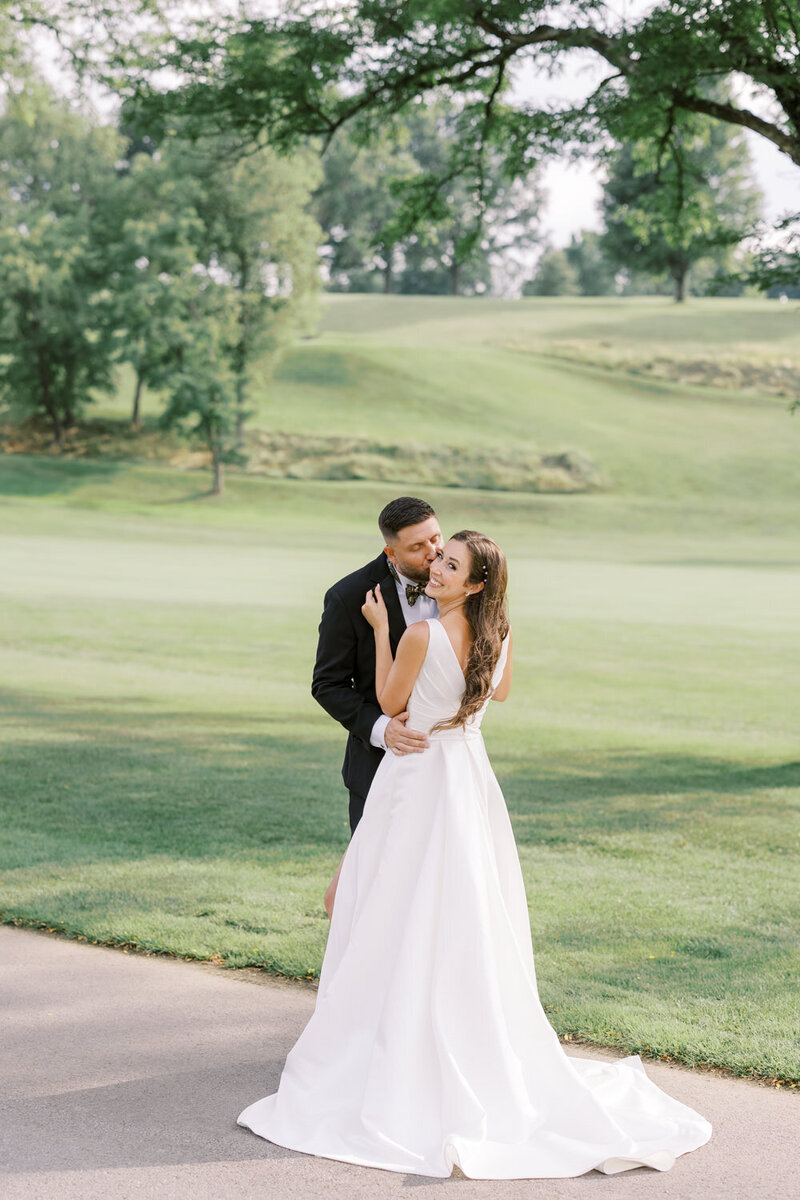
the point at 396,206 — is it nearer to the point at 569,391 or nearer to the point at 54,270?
the point at 569,391

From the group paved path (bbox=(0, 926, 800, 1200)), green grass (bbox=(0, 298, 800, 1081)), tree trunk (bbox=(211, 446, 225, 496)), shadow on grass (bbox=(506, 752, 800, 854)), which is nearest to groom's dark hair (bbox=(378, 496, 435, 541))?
paved path (bbox=(0, 926, 800, 1200))

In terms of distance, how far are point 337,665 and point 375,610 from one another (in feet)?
1.35

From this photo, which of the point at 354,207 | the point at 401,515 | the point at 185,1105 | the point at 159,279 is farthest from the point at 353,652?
the point at 354,207

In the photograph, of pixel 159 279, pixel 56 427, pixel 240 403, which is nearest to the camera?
pixel 159 279

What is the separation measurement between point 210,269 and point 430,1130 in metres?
59.3

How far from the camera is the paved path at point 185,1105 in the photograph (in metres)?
3.81

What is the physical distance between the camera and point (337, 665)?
16.0 ft

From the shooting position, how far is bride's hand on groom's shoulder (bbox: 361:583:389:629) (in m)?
4.54

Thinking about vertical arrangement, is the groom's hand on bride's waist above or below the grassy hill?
below

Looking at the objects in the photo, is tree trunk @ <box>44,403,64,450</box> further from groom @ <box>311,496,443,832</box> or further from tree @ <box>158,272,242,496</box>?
groom @ <box>311,496,443,832</box>

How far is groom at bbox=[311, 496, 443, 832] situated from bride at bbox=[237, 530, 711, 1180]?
0.14 metres

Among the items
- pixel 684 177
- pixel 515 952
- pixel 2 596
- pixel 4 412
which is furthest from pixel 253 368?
pixel 515 952

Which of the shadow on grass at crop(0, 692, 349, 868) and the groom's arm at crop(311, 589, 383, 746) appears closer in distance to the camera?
the groom's arm at crop(311, 589, 383, 746)

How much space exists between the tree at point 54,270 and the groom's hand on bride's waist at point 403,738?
5567cm
